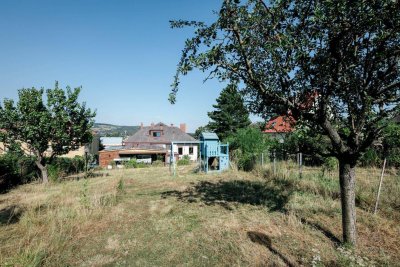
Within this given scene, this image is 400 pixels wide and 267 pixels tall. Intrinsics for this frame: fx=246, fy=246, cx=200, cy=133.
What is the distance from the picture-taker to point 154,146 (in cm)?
4866

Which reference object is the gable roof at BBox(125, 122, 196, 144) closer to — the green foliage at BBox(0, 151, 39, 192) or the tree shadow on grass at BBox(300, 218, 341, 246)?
the green foliage at BBox(0, 151, 39, 192)

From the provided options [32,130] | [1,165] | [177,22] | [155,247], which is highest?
[177,22]

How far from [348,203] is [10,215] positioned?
980cm

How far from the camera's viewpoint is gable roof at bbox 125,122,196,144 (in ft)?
162

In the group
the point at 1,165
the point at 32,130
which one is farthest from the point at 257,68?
the point at 1,165

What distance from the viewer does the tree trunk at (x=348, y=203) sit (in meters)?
5.24

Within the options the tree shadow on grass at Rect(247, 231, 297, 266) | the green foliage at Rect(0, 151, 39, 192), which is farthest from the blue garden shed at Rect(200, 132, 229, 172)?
the tree shadow on grass at Rect(247, 231, 297, 266)

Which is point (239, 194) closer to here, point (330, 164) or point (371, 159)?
point (330, 164)

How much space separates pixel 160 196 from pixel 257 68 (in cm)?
671

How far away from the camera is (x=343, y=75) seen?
5.05 metres

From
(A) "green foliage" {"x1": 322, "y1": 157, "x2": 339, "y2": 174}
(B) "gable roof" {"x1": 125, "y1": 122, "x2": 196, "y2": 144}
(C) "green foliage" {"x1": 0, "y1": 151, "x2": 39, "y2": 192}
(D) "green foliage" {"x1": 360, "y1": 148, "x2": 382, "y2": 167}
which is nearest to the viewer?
(A) "green foliage" {"x1": 322, "y1": 157, "x2": 339, "y2": 174}

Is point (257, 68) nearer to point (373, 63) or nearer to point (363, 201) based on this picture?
point (373, 63)

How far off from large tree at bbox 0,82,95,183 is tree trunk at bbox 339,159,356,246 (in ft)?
52.5

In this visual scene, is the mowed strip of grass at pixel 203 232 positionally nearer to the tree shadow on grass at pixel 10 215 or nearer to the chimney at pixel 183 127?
the tree shadow on grass at pixel 10 215
